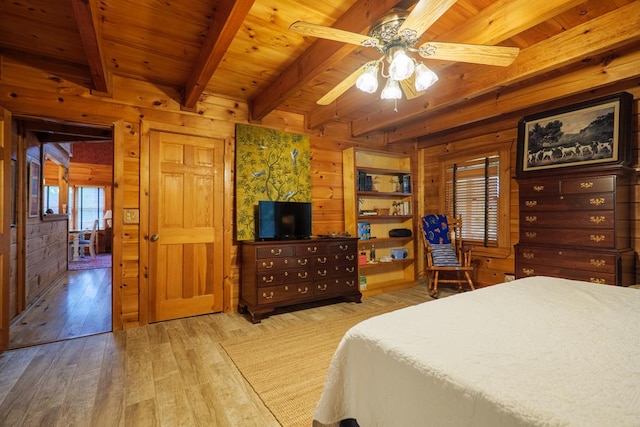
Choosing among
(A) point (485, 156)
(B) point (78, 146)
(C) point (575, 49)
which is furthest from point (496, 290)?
(B) point (78, 146)

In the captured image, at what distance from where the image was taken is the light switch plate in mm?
2875

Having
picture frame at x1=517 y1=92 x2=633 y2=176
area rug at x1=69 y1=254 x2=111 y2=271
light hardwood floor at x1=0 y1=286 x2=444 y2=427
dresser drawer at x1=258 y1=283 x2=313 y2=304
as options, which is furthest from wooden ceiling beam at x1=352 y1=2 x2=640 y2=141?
area rug at x1=69 y1=254 x2=111 y2=271

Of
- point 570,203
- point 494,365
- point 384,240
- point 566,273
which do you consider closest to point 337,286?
point 384,240

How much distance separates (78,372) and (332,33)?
9.08 feet

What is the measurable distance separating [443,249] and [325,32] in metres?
3.35

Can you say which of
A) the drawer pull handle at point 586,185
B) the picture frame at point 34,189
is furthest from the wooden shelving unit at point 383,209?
the picture frame at point 34,189

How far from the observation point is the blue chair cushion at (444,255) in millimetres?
3898

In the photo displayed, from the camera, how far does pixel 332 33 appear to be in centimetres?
149

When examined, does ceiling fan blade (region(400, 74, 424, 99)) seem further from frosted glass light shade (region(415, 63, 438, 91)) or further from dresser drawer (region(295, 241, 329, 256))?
dresser drawer (region(295, 241, 329, 256))

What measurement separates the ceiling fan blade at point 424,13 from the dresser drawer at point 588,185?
240cm

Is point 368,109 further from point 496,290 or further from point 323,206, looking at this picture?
point 496,290

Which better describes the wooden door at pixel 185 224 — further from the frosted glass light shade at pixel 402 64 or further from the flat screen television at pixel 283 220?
the frosted glass light shade at pixel 402 64

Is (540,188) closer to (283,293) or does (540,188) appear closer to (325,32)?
(325,32)

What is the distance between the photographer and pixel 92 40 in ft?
6.57
